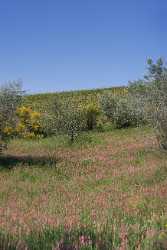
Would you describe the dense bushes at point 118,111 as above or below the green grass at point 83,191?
above

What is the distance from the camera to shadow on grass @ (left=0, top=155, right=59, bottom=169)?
17095 millimetres

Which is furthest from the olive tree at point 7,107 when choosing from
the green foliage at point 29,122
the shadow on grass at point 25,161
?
the green foliage at point 29,122

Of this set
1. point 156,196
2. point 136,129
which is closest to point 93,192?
point 156,196

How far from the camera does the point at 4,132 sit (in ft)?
62.2

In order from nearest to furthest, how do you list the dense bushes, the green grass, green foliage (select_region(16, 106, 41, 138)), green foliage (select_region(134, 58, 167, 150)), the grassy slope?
the green grass < the grassy slope < green foliage (select_region(134, 58, 167, 150)) < green foliage (select_region(16, 106, 41, 138)) < the dense bushes

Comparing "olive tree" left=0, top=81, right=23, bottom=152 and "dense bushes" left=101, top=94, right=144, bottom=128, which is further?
"dense bushes" left=101, top=94, right=144, bottom=128

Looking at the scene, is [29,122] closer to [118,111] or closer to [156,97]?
[118,111]

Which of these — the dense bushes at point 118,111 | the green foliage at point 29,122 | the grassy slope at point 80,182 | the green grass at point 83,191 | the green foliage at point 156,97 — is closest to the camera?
the green grass at point 83,191

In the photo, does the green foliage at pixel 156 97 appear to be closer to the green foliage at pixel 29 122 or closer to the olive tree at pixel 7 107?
the olive tree at pixel 7 107

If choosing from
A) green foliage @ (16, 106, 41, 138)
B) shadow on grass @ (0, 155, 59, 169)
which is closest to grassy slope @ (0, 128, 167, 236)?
shadow on grass @ (0, 155, 59, 169)

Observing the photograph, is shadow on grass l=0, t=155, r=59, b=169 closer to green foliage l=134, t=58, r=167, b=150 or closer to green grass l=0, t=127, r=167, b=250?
green grass l=0, t=127, r=167, b=250

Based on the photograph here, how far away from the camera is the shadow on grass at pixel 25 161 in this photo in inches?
673

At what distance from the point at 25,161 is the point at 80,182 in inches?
198

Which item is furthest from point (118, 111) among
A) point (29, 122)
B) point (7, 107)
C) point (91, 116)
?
point (7, 107)
